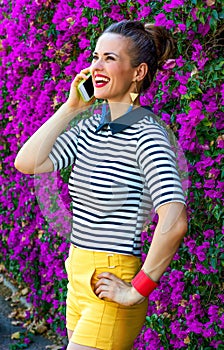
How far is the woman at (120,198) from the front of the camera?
6.49ft

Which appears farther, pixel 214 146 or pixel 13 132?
pixel 13 132

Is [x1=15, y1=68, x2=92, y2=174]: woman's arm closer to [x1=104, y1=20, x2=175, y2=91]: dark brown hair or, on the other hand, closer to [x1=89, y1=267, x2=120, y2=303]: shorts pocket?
[x1=104, y1=20, x2=175, y2=91]: dark brown hair

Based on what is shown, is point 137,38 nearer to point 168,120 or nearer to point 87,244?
point 87,244

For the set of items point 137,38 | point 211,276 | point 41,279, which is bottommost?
point 41,279

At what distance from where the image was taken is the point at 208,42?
269 cm

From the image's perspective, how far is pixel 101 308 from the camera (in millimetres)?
2129

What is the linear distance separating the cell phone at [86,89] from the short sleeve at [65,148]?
0.41 ft

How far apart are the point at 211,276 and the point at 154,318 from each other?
54 centimetres

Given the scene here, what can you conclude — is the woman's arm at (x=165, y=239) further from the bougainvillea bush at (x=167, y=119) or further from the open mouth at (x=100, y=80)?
the open mouth at (x=100, y=80)

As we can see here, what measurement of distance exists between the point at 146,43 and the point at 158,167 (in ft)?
1.52

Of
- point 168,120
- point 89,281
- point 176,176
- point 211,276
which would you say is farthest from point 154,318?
point 176,176

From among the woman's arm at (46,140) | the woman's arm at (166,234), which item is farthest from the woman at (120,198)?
the woman's arm at (46,140)

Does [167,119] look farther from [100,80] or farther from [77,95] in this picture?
[100,80]

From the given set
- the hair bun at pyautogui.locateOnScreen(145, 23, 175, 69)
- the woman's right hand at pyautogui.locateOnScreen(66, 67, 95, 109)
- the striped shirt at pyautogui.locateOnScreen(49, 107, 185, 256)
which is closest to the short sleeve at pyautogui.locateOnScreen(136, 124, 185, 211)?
the striped shirt at pyautogui.locateOnScreen(49, 107, 185, 256)
